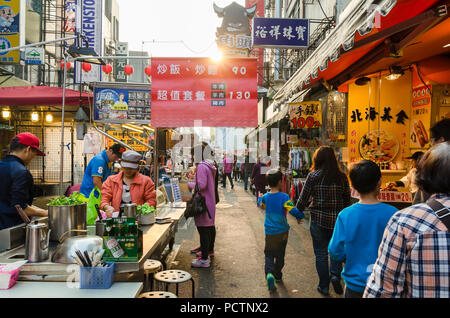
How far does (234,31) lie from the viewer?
14047 millimetres

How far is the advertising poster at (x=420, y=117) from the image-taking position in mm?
6340

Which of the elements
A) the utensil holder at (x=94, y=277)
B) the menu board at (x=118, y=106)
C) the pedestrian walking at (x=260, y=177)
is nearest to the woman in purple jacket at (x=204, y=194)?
the menu board at (x=118, y=106)

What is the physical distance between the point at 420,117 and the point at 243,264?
4.74 m

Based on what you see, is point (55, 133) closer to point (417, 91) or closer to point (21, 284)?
point (21, 284)

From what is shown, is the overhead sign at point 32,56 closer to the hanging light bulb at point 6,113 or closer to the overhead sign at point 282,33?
the hanging light bulb at point 6,113

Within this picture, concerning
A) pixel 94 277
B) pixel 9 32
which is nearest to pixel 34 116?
pixel 9 32

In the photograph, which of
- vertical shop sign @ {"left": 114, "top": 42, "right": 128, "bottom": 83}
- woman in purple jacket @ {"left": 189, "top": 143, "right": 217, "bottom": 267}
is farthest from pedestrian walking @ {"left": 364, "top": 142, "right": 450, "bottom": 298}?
vertical shop sign @ {"left": 114, "top": 42, "right": 128, "bottom": 83}

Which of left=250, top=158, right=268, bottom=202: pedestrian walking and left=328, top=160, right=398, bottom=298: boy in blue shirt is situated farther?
left=250, top=158, right=268, bottom=202: pedestrian walking

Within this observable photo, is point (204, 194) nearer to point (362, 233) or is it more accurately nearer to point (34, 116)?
point (362, 233)

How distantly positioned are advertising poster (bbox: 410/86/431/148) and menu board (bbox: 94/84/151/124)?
18.6 ft

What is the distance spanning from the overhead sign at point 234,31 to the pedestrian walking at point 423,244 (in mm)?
12817

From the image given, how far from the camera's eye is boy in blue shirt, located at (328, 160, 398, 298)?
251cm

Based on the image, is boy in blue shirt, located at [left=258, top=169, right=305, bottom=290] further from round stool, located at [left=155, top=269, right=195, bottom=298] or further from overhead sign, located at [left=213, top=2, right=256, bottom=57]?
overhead sign, located at [left=213, top=2, right=256, bottom=57]
